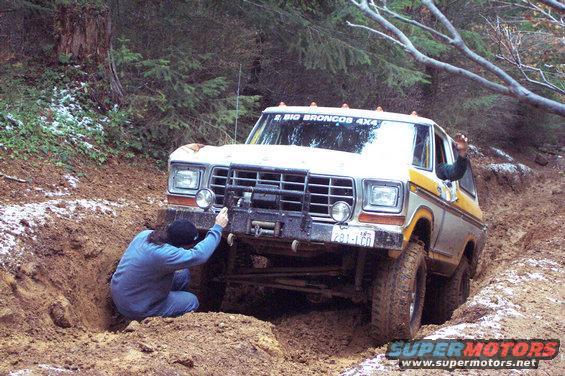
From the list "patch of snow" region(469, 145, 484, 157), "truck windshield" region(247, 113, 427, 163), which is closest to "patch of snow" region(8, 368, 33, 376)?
"truck windshield" region(247, 113, 427, 163)

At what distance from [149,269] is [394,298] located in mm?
2180

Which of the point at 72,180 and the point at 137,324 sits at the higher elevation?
the point at 72,180

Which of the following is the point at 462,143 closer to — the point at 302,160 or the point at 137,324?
the point at 302,160

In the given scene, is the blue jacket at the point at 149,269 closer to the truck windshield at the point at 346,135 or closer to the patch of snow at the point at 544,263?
the truck windshield at the point at 346,135

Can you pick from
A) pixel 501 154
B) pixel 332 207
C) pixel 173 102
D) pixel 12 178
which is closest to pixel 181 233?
pixel 332 207

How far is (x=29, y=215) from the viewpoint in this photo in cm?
728

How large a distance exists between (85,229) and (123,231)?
634 millimetres

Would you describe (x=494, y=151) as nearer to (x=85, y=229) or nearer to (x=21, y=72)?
(x=21, y=72)

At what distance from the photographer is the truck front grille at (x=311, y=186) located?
611cm

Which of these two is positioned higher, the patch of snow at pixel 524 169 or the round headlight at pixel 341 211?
the round headlight at pixel 341 211

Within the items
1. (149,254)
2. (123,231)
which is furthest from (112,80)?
(149,254)

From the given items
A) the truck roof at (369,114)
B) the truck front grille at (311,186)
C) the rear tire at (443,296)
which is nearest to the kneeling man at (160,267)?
the truck front grille at (311,186)

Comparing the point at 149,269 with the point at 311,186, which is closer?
the point at 311,186

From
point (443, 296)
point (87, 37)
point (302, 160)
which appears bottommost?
point (443, 296)
